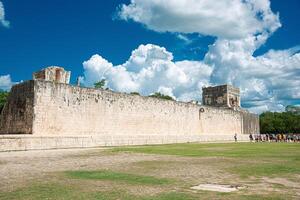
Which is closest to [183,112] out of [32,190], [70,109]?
[70,109]

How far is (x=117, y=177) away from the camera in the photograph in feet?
22.3

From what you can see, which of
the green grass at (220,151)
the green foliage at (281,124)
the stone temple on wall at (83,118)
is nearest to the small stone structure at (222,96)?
the stone temple on wall at (83,118)

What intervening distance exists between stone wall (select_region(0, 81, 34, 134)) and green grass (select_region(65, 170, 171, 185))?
1214cm

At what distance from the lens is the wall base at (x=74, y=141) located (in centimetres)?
1523

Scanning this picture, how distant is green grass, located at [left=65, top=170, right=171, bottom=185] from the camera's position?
6223mm

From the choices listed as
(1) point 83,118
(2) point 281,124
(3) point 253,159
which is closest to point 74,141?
(1) point 83,118

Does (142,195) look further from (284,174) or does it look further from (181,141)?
(181,141)

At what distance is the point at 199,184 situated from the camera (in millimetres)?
5883

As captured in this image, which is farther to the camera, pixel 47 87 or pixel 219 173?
pixel 47 87

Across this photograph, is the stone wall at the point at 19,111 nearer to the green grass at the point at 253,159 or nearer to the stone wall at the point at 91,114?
the stone wall at the point at 91,114

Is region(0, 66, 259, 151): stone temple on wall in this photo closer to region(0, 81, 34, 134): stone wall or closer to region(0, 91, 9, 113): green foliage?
region(0, 81, 34, 134): stone wall

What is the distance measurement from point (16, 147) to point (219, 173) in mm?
11011

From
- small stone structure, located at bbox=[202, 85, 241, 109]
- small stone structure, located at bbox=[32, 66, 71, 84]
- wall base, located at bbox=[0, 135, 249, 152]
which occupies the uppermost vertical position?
small stone structure, located at bbox=[202, 85, 241, 109]

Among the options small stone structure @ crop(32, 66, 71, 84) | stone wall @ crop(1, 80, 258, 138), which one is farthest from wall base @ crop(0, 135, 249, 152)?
small stone structure @ crop(32, 66, 71, 84)
